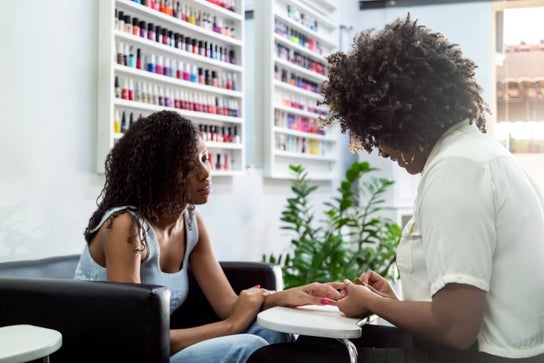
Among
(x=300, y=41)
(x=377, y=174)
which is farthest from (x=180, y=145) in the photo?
(x=377, y=174)

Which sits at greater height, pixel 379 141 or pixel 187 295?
pixel 379 141

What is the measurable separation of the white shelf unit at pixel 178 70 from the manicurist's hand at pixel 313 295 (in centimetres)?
114

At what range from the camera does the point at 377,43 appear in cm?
143

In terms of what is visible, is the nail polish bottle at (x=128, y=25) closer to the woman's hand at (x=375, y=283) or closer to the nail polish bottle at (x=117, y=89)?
the nail polish bottle at (x=117, y=89)

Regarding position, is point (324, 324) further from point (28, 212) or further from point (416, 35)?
point (28, 212)

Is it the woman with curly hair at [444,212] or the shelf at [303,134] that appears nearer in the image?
the woman with curly hair at [444,212]

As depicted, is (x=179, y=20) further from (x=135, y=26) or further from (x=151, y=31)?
(x=135, y=26)

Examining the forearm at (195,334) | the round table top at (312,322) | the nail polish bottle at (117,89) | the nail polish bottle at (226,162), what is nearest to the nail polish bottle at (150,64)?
the nail polish bottle at (117,89)

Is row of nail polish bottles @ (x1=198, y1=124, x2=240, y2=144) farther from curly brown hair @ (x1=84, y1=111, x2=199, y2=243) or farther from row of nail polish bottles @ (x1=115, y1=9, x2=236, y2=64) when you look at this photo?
curly brown hair @ (x1=84, y1=111, x2=199, y2=243)

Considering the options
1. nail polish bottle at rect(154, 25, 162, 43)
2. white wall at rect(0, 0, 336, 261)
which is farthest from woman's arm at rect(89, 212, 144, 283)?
nail polish bottle at rect(154, 25, 162, 43)

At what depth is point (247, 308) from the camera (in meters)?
1.99

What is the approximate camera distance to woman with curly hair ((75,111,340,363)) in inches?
69.9

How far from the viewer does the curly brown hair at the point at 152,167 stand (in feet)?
6.33

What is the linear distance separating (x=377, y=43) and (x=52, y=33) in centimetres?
153
